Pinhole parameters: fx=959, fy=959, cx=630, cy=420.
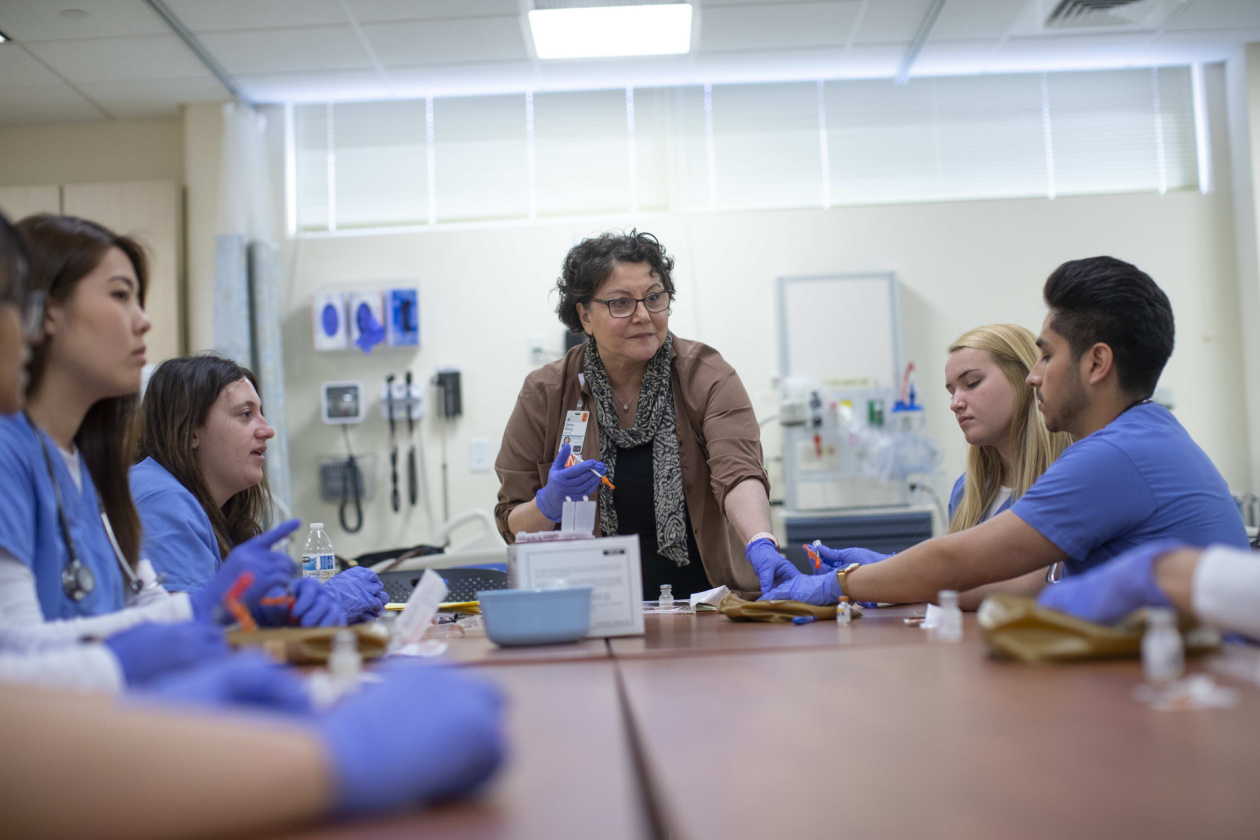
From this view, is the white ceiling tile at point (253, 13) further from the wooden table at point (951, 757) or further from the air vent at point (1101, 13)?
the wooden table at point (951, 757)

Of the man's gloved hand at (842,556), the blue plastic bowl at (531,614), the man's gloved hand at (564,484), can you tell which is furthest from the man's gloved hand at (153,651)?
the man's gloved hand at (842,556)

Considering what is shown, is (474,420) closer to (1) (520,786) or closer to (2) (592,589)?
(2) (592,589)

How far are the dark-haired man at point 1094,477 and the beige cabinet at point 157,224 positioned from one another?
3.91 m

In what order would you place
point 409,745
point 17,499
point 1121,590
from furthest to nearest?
point 17,499 < point 1121,590 < point 409,745

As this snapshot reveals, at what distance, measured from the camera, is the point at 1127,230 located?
475 centimetres

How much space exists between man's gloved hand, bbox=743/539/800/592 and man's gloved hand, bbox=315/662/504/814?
4.24 feet

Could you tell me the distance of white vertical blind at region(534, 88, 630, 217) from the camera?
4836 millimetres

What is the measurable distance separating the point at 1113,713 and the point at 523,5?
3.70m

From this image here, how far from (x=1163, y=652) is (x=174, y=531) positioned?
1.58 metres

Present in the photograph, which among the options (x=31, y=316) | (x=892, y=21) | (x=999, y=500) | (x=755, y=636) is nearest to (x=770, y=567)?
(x=755, y=636)

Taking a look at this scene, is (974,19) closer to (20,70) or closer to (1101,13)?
(1101,13)

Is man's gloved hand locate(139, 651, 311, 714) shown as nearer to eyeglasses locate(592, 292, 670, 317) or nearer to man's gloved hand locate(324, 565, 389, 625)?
man's gloved hand locate(324, 565, 389, 625)

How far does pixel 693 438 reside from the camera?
2.34m

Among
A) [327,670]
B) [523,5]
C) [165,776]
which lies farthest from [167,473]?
[523,5]
